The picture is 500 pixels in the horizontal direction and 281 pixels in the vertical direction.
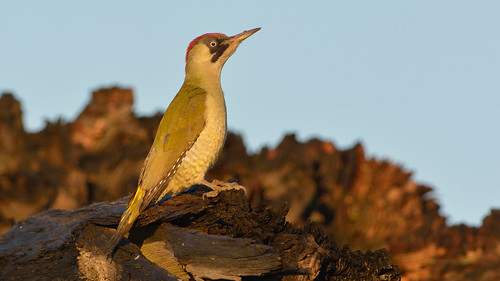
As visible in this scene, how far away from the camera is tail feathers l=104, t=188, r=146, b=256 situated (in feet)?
20.7

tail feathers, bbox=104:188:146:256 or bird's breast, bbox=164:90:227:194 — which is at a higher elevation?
bird's breast, bbox=164:90:227:194

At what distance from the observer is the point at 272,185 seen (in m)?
15.4

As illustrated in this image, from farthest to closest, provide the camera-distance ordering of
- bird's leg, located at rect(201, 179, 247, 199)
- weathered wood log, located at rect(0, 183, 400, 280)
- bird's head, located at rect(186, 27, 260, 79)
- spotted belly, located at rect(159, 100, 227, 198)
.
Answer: bird's head, located at rect(186, 27, 260, 79) < spotted belly, located at rect(159, 100, 227, 198) < bird's leg, located at rect(201, 179, 247, 199) < weathered wood log, located at rect(0, 183, 400, 280)

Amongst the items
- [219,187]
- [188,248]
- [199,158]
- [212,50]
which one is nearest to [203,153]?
[199,158]

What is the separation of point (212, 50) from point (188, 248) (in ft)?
10.7

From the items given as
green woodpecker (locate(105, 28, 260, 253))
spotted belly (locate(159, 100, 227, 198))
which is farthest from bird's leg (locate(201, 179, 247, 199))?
spotted belly (locate(159, 100, 227, 198))

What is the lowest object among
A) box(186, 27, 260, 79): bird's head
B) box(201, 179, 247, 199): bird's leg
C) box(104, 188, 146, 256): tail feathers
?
box(104, 188, 146, 256): tail feathers

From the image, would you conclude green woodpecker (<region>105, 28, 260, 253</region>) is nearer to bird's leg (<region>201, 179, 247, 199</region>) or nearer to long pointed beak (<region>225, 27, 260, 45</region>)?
bird's leg (<region>201, 179, 247, 199</region>)

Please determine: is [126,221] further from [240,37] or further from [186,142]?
[240,37]

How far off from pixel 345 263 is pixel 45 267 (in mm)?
3036

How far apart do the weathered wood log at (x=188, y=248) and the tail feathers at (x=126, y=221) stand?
0.43 feet

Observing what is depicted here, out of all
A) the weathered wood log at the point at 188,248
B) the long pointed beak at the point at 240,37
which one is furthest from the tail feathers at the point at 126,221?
the long pointed beak at the point at 240,37

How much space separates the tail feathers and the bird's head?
255 centimetres

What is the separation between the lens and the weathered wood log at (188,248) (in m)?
6.28
